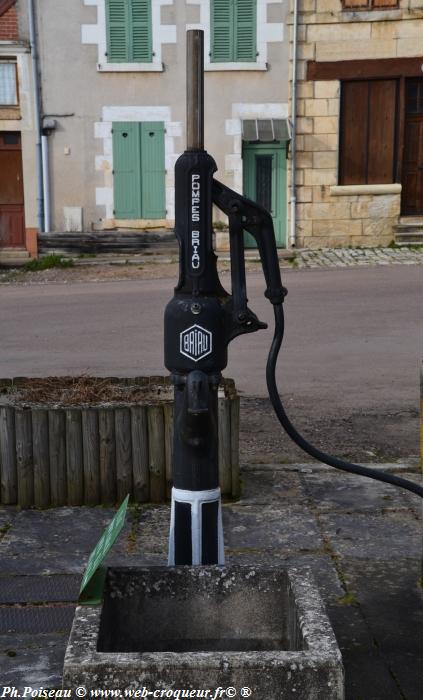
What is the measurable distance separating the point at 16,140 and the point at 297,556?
657 inches

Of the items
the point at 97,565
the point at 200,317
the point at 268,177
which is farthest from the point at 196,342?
the point at 268,177

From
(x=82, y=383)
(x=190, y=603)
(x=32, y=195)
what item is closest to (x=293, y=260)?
(x=32, y=195)

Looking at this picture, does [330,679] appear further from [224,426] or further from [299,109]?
[299,109]

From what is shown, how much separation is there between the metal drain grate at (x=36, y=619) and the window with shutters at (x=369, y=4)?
57.2ft

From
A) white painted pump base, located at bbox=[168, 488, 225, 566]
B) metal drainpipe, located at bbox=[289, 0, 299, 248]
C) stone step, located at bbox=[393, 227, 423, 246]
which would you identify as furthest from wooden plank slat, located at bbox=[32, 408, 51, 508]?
stone step, located at bbox=[393, 227, 423, 246]

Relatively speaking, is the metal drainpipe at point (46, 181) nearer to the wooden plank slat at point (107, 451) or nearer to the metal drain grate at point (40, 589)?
the wooden plank slat at point (107, 451)

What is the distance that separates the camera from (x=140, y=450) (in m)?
5.55

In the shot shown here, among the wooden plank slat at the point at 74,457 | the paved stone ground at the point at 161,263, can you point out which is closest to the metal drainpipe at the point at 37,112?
the paved stone ground at the point at 161,263

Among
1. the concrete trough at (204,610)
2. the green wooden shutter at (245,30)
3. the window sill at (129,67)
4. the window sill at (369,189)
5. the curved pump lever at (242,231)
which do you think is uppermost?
the green wooden shutter at (245,30)

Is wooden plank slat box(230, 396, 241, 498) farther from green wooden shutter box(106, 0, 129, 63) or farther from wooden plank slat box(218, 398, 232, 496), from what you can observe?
green wooden shutter box(106, 0, 129, 63)

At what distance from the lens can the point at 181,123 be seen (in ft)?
64.2

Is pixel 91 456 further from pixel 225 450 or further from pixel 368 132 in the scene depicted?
pixel 368 132

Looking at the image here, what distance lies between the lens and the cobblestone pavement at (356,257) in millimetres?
18047

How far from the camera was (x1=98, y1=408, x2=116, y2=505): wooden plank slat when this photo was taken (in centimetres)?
552
